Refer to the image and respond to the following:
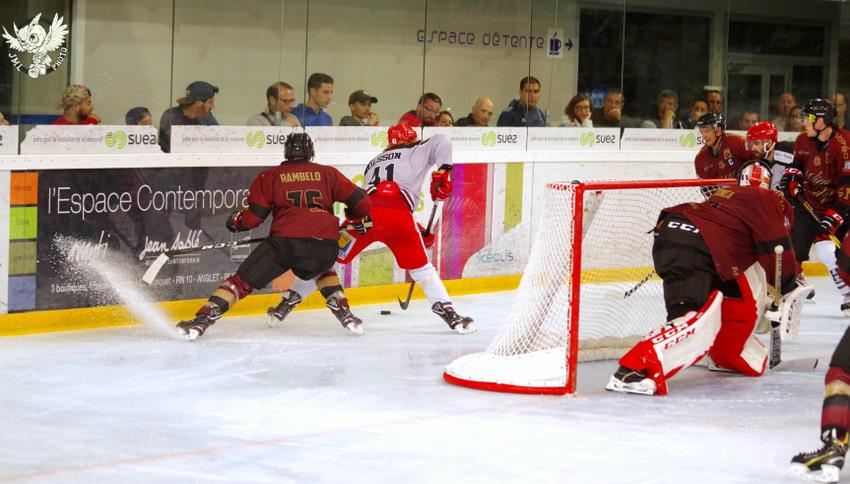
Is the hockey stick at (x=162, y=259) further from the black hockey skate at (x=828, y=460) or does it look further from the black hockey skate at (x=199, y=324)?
the black hockey skate at (x=828, y=460)

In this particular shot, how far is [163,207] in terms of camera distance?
717 centimetres

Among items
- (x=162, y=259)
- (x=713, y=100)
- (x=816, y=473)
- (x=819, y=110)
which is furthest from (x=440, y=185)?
(x=713, y=100)

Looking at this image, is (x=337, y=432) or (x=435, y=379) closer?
(x=337, y=432)

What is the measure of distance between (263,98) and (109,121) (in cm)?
110

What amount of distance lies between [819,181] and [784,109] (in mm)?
2748

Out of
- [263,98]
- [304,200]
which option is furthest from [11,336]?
[263,98]

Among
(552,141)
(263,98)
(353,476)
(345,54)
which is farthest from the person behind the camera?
(552,141)

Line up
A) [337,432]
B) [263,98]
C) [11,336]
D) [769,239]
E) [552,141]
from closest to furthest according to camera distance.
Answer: [337,432]
[769,239]
[11,336]
[263,98]
[552,141]

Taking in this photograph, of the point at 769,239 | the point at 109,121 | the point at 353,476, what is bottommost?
the point at 353,476

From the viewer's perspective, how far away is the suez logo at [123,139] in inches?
273

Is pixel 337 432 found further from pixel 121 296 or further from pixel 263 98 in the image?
pixel 263 98

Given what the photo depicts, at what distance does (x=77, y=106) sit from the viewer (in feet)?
22.6

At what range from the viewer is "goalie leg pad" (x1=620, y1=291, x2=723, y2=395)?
5371 millimetres
